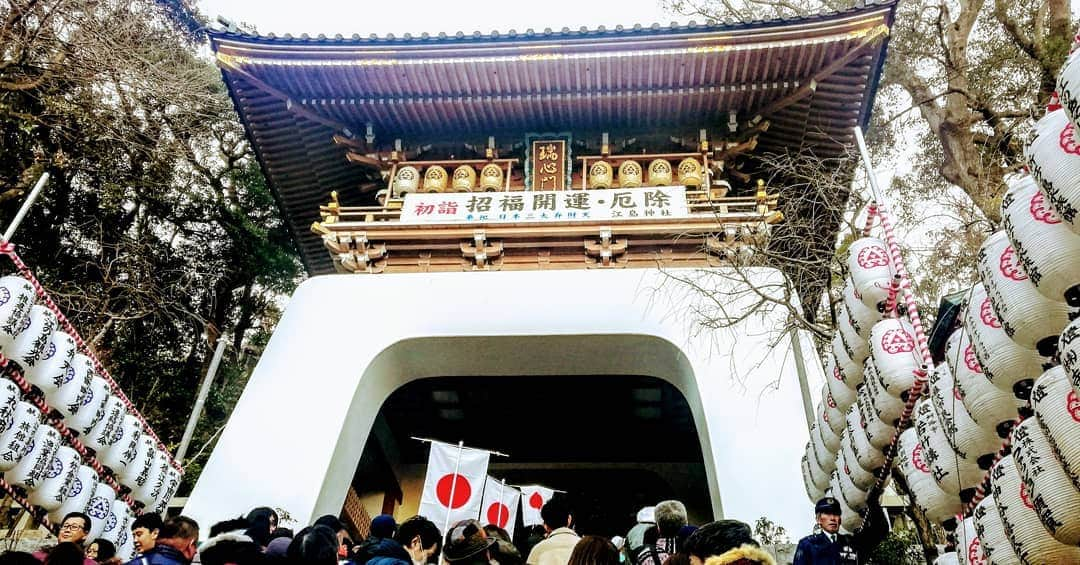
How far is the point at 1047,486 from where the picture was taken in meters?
2.56

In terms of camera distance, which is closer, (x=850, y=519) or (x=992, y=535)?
(x=992, y=535)

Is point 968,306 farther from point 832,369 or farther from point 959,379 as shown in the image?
point 832,369

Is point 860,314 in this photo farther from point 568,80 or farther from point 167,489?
point 167,489

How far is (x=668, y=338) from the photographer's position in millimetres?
7043

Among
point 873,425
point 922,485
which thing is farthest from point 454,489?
point 922,485

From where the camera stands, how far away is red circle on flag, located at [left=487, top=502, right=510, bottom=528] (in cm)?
741

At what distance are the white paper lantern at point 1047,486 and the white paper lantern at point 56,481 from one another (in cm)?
640

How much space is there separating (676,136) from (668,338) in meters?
3.30

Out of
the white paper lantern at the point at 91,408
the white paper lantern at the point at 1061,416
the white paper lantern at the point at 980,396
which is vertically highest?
the white paper lantern at the point at 91,408

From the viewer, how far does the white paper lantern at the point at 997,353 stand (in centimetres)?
285

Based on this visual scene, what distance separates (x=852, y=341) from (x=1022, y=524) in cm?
182

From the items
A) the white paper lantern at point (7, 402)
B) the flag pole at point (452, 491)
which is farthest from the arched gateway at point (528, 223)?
the white paper lantern at point (7, 402)

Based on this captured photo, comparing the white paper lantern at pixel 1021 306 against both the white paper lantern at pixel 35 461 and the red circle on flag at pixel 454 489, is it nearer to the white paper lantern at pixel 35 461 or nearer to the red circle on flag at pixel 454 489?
the red circle on flag at pixel 454 489

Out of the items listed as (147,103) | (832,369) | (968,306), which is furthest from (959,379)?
(147,103)
